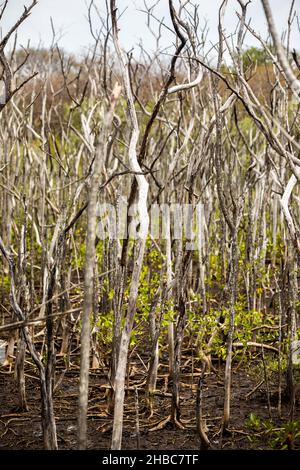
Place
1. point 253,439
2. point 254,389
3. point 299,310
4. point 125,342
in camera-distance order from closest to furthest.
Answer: point 125,342, point 253,439, point 254,389, point 299,310

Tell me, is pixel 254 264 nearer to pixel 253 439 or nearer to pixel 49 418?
pixel 253 439

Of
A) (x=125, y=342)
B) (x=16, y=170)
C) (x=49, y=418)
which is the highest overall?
(x=16, y=170)

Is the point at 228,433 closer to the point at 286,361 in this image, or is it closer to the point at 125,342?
the point at 286,361

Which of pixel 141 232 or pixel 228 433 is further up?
pixel 141 232

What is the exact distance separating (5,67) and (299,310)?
307 centimetres

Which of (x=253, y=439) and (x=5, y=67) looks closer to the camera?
(x=5, y=67)

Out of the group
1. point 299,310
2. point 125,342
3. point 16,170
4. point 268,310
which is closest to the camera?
point 125,342

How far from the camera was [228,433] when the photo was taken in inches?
131

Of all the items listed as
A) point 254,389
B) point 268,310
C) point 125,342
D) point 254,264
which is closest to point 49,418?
point 125,342

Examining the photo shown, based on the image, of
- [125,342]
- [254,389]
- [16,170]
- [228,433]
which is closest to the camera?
[125,342]
